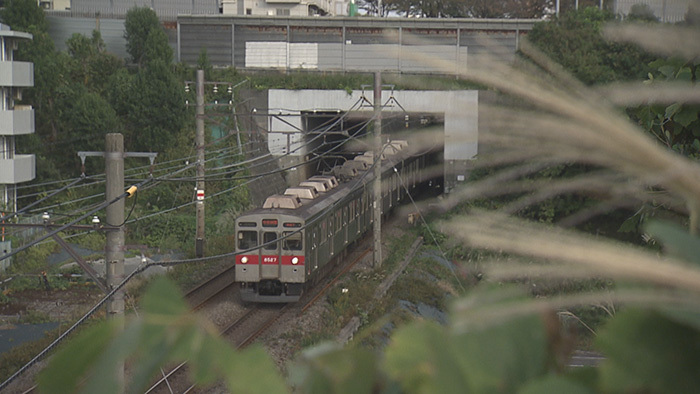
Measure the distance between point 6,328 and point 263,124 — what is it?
575 inches

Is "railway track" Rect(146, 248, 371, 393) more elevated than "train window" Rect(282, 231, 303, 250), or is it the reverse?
"train window" Rect(282, 231, 303, 250)

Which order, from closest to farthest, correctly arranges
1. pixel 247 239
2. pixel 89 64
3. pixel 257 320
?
1. pixel 257 320
2. pixel 247 239
3. pixel 89 64

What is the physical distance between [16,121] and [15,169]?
1.15 meters

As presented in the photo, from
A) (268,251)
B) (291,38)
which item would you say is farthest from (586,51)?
(291,38)

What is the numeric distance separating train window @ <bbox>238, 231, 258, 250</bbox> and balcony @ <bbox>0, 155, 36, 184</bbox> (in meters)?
6.90

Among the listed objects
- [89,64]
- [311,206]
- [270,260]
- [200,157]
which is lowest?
[270,260]

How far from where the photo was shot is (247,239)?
1420 cm

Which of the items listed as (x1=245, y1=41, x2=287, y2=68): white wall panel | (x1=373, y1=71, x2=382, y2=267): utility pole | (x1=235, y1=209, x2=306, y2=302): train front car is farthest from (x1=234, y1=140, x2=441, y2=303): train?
(x1=245, y1=41, x2=287, y2=68): white wall panel

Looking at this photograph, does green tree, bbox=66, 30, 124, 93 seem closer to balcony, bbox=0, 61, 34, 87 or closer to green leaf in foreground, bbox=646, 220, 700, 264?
balcony, bbox=0, 61, 34, 87

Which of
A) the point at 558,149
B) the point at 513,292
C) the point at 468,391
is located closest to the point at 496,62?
the point at 558,149

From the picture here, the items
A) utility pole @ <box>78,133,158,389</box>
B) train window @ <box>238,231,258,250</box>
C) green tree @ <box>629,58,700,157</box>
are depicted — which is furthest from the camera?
train window @ <box>238,231,258,250</box>

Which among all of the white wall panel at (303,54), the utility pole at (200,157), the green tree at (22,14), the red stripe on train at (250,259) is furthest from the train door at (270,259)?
the white wall panel at (303,54)

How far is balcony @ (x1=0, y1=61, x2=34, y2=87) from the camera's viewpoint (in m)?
18.1

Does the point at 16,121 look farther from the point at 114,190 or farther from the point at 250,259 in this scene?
the point at 114,190
